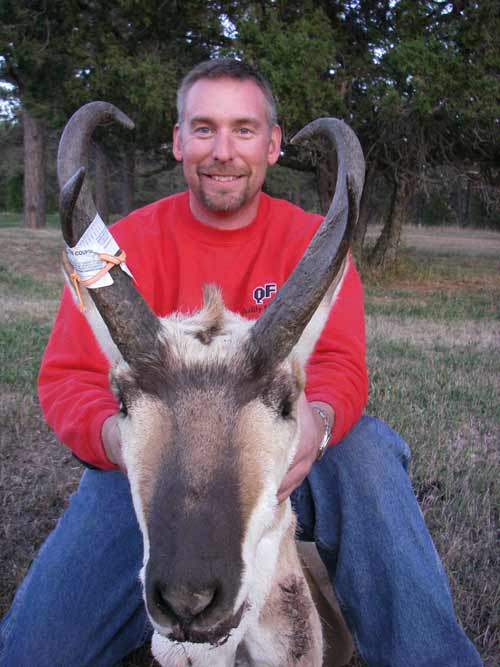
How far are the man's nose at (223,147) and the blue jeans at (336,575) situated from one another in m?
1.92

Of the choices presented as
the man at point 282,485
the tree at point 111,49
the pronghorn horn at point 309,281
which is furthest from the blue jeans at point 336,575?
the tree at point 111,49

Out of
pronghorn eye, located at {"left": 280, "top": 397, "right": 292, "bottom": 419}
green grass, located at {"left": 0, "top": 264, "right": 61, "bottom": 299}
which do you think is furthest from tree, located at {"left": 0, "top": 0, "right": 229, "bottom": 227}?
pronghorn eye, located at {"left": 280, "top": 397, "right": 292, "bottom": 419}

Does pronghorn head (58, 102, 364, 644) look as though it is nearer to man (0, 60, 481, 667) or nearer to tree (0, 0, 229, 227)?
man (0, 60, 481, 667)

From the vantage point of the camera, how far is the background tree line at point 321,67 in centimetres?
1355

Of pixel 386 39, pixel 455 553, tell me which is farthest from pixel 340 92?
pixel 455 553

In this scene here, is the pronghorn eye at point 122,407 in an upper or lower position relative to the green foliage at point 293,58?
lower

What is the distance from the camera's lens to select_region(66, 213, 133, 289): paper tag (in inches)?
113

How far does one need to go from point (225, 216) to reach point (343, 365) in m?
1.31

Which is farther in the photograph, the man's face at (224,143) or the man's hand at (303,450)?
the man's face at (224,143)

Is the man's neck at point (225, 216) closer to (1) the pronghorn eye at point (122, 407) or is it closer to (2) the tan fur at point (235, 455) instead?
(2) the tan fur at point (235, 455)

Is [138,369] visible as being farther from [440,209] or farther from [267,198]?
[440,209]

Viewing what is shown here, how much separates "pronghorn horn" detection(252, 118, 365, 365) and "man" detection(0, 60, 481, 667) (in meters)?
0.48

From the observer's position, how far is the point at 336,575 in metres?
3.69

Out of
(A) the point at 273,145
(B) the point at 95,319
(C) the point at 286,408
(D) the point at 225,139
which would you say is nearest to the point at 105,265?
→ (B) the point at 95,319
